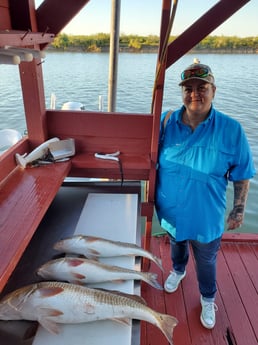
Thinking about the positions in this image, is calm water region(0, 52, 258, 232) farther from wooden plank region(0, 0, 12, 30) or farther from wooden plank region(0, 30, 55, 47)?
wooden plank region(0, 0, 12, 30)

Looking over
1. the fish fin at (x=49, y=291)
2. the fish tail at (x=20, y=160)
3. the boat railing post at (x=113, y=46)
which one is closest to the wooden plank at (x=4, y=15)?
the fish tail at (x=20, y=160)

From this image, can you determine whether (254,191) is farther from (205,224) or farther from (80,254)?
(80,254)

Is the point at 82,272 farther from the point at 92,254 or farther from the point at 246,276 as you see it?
the point at 246,276

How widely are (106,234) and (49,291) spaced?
53 centimetres

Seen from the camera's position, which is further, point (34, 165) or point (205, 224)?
point (34, 165)

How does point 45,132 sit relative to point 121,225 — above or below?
above

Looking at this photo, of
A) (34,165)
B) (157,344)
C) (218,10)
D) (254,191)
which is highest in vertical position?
(218,10)

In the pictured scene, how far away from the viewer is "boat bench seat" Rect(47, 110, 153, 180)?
2.06 meters

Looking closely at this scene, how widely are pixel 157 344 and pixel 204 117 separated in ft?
4.89

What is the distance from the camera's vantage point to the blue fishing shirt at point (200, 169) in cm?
164

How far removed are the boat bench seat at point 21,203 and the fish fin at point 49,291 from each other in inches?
6.0

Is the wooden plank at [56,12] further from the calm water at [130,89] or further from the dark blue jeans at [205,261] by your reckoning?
the calm water at [130,89]

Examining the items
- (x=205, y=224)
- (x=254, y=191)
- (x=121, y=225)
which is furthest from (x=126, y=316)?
(x=254, y=191)

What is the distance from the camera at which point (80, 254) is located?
1.49 meters
